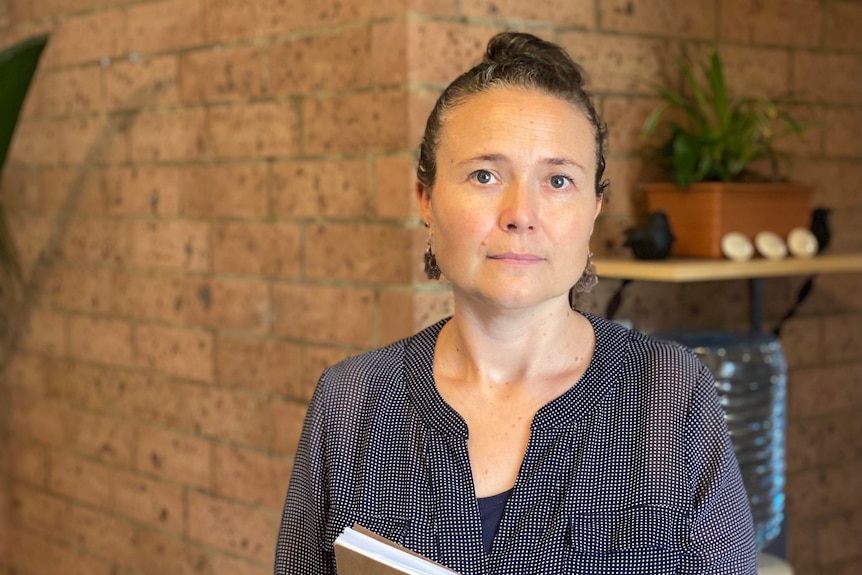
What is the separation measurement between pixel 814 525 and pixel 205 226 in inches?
64.6

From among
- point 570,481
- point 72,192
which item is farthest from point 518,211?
point 72,192

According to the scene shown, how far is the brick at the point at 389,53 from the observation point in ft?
6.16

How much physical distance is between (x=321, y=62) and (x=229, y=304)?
0.60 meters

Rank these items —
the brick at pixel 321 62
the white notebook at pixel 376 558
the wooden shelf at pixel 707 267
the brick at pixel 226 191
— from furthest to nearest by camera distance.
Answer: the brick at pixel 226 191 < the brick at pixel 321 62 < the wooden shelf at pixel 707 267 < the white notebook at pixel 376 558

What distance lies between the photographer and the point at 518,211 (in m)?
1.26

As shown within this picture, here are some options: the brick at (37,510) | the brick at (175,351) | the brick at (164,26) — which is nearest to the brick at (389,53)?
the brick at (164,26)

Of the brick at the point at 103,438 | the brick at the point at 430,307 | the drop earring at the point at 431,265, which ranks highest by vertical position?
the drop earring at the point at 431,265

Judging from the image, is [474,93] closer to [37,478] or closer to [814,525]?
[814,525]

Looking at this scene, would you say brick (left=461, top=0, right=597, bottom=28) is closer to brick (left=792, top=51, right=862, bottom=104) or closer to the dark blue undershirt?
brick (left=792, top=51, right=862, bottom=104)

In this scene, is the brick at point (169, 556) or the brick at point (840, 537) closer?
the brick at point (169, 556)

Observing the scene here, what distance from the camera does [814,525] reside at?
2629mm

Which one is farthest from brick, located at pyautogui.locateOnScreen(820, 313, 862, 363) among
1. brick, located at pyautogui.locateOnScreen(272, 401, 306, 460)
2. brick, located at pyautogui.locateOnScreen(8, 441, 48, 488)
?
brick, located at pyautogui.locateOnScreen(8, 441, 48, 488)

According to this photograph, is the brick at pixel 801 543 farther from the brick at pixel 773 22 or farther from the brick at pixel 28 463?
the brick at pixel 28 463

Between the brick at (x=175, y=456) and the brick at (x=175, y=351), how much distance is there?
155mm
